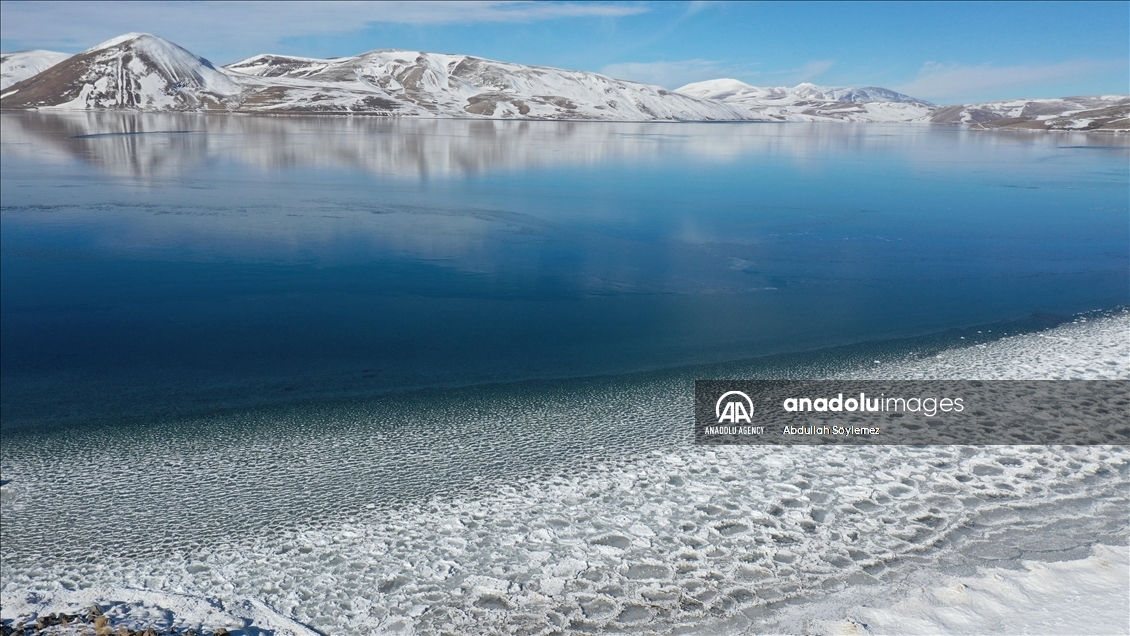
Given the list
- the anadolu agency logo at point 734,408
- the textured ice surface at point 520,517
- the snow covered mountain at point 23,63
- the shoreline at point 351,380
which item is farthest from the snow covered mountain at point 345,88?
the textured ice surface at point 520,517

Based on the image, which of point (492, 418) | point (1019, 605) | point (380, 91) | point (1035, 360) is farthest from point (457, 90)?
point (1019, 605)

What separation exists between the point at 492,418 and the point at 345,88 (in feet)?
465

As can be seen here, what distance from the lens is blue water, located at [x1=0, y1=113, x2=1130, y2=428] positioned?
9.48 metres

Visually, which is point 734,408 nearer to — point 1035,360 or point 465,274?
point 1035,360

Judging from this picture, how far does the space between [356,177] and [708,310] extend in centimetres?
2002

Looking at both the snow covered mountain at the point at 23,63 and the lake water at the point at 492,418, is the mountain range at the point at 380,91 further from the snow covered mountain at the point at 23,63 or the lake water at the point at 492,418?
the lake water at the point at 492,418

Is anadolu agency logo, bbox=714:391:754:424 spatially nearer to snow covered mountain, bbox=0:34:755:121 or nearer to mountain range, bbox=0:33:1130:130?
mountain range, bbox=0:33:1130:130

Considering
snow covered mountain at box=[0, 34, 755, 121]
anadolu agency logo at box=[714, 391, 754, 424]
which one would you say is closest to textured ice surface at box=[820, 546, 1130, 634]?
anadolu agency logo at box=[714, 391, 754, 424]

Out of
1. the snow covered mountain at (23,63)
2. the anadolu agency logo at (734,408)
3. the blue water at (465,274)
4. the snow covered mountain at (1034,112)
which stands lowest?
the anadolu agency logo at (734,408)

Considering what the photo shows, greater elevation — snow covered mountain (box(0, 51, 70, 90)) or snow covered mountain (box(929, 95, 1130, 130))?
snow covered mountain (box(0, 51, 70, 90))

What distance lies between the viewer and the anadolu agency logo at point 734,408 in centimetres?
806

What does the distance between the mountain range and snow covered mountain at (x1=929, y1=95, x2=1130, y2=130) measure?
1.49 feet

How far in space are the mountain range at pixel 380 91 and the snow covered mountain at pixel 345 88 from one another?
0.94 feet

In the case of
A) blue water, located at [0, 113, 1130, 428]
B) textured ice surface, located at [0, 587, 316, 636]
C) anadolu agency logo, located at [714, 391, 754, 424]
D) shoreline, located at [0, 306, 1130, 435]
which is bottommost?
textured ice surface, located at [0, 587, 316, 636]
